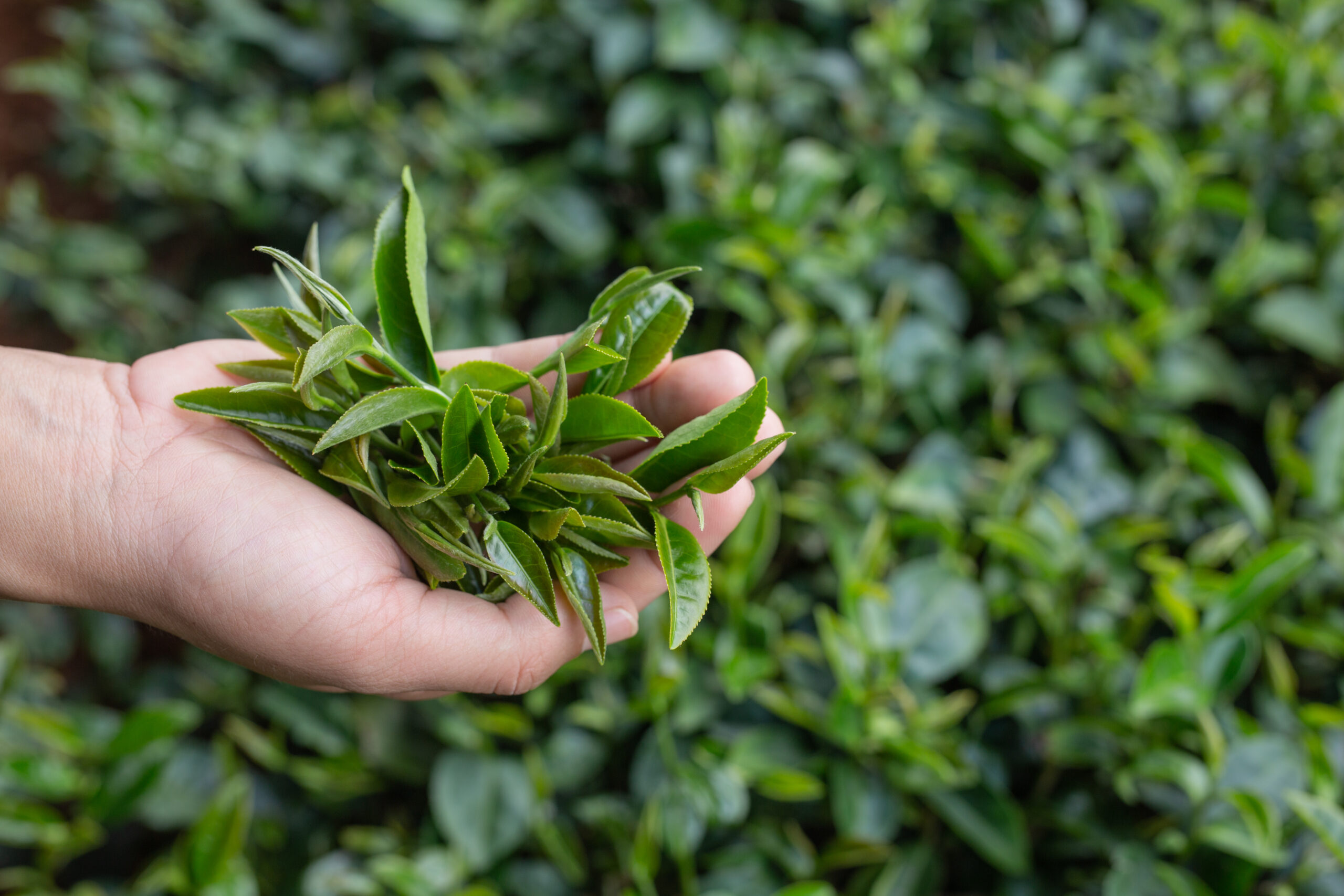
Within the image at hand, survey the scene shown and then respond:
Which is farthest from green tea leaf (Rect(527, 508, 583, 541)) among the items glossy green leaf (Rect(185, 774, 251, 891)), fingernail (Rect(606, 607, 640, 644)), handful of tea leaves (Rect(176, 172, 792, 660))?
glossy green leaf (Rect(185, 774, 251, 891))

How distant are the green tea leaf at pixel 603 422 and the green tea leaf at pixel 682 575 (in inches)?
3.4

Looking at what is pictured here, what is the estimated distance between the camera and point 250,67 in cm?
209

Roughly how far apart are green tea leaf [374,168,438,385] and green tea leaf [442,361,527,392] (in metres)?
0.04

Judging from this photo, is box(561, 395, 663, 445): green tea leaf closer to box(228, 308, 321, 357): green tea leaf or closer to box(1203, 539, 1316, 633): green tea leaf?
box(228, 308, 321, 357): green tea leaf

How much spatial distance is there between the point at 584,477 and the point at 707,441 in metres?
0.12

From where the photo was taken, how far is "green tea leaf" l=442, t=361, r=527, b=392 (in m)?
0.89

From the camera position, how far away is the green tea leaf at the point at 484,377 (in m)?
0.89

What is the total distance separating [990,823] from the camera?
4.00ft

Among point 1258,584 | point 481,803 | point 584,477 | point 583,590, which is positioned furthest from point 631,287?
point 1258,584

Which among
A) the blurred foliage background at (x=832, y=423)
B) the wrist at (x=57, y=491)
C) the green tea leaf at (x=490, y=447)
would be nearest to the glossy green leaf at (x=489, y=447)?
the green tea leaf at (x=490, y=447)

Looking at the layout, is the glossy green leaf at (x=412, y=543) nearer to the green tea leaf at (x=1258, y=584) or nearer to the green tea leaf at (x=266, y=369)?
the green tea leaf at (x=266, y=369)

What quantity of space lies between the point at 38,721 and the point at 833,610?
123 centimetres

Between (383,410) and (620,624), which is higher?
(383,410)

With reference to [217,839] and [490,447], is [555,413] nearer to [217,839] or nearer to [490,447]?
[490,447]
